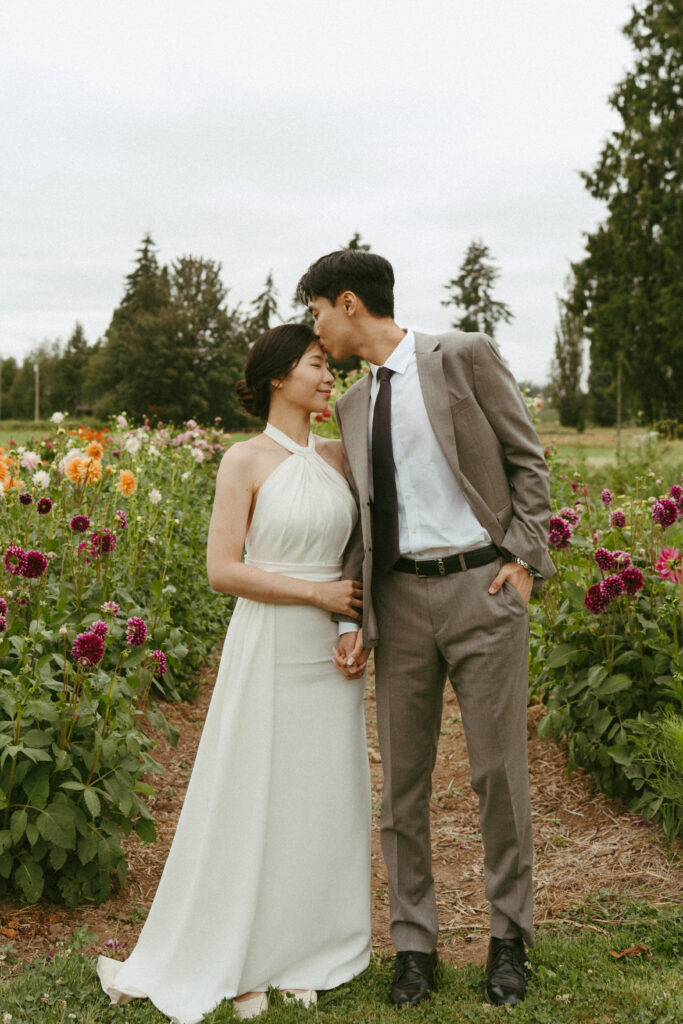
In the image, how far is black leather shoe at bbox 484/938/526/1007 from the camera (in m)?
2.57

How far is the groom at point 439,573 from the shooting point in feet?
8.59

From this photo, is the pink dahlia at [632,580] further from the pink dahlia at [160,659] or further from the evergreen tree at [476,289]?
the evergreen tree at [476,289]

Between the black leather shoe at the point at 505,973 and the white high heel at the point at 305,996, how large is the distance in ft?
1.69

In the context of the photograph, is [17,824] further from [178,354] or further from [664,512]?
[178,354]

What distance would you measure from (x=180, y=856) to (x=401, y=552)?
1.22 meters

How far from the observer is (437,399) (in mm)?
2652

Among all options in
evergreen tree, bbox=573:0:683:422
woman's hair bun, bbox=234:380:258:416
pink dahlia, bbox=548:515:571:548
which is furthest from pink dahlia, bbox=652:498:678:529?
evergreen tree, bbox=573:0:683:422

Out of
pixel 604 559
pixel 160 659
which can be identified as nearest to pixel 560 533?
pixel 604 559

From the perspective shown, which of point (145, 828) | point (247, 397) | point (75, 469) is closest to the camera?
point (247, 397)

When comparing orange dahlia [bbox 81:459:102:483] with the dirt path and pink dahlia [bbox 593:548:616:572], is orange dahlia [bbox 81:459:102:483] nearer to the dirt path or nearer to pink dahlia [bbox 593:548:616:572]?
the dirt path

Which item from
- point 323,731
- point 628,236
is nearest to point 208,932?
point 323,731

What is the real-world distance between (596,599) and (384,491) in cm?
116

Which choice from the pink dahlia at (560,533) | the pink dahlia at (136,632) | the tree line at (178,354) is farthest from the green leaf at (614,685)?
the tree line at (178,354)

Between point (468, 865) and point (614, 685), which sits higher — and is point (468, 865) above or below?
below
